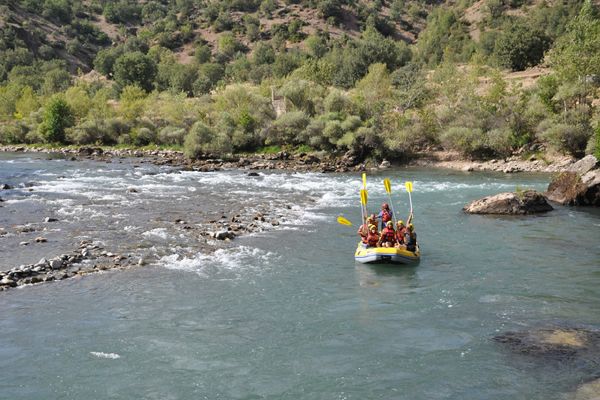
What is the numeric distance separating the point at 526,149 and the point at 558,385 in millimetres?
39141

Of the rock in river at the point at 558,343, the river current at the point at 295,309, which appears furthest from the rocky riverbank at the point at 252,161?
the rock in river at the point at 558,343

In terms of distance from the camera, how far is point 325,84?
233 feet

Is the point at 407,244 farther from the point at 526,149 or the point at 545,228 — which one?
the point at 526,149

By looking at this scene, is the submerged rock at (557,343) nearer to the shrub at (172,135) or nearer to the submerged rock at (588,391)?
the submerged rock at (588,391)

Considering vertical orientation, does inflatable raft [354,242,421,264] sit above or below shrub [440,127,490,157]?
below

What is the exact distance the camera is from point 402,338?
1355 cm

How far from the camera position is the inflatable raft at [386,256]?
63.4 ft

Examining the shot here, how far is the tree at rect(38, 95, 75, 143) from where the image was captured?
69312 millimetres

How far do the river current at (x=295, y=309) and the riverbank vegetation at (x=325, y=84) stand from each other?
630 inches

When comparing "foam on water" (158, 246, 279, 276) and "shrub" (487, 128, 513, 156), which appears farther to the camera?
"shrub" (487, 128, 513, 156)

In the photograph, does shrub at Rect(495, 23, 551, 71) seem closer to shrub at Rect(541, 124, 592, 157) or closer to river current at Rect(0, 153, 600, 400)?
shrub at Rect(541, 124, 592, 157)

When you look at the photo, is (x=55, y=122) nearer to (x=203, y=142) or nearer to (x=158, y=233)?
(x=203, y=142)

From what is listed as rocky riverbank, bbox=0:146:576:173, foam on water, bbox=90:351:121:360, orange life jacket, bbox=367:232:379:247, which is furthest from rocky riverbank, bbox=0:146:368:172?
foam on water, bbox=90:351:121:360

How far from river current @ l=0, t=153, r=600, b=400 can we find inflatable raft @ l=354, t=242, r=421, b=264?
0.34 meters
